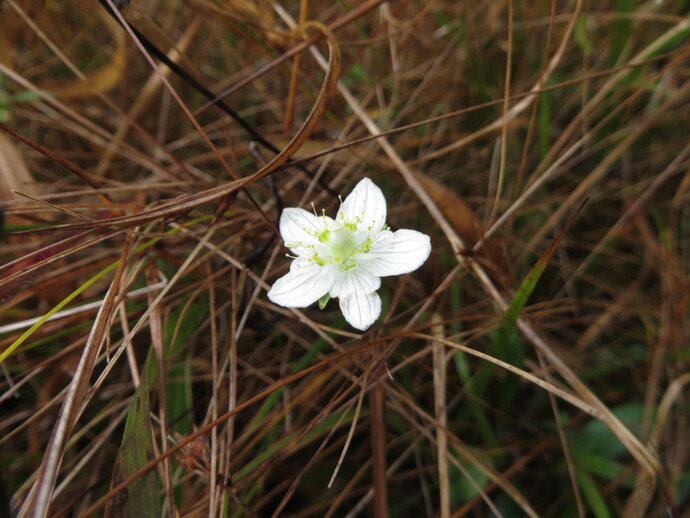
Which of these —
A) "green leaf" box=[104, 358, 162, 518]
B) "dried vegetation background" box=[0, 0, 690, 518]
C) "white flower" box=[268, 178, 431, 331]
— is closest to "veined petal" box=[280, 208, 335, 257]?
"white flower" box=[268, 178, 431, 331]

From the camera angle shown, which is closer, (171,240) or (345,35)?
(171,240)

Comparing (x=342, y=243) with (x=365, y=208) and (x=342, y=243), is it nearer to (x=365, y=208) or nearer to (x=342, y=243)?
(x=342, y=243)

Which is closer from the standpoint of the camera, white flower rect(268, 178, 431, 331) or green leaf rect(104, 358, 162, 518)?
green leaf rect(104, 358, 162, 518)

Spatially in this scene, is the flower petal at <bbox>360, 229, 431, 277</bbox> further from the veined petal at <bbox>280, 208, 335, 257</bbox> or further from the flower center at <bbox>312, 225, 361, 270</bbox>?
the veined petal at <bbox>280, 208, 335, 257</bbox>

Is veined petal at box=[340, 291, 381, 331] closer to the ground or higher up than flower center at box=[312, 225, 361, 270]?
closer to the ground

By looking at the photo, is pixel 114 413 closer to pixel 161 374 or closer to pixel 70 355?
pixel 70 355

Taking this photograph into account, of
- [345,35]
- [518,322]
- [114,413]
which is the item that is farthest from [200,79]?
[518,322]

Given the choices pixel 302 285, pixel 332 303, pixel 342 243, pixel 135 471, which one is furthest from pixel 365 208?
pixel 135 471
